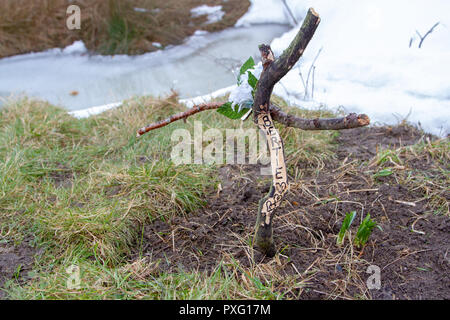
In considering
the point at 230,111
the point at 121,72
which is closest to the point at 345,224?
the point at 230,111

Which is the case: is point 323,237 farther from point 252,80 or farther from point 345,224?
point 252,80

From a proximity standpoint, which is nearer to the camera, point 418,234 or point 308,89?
point 418,234

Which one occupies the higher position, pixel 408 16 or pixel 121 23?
pixel 408 16

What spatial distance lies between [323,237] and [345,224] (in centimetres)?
14

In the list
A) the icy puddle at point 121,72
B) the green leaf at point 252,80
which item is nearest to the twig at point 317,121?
the green leaf at point 252,80

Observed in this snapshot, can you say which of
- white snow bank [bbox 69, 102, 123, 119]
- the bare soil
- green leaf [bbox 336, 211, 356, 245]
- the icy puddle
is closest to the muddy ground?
green leaf [bbox 336, 211, 356, 245]

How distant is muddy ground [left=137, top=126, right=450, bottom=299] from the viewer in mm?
1568

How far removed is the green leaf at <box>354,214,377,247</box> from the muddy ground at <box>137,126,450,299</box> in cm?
4

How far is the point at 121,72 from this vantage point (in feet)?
13.5

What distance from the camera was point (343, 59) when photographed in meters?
3.45

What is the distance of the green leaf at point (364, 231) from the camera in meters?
1.65
